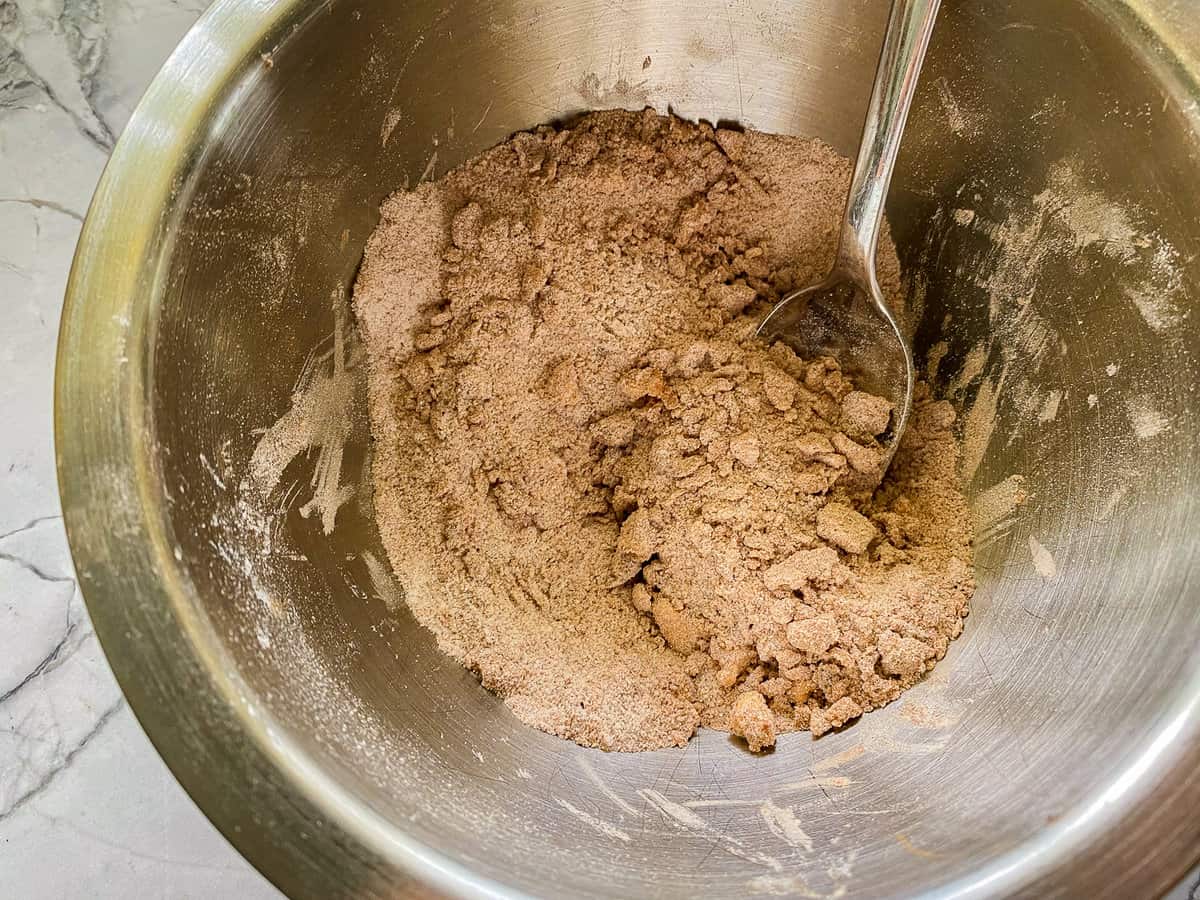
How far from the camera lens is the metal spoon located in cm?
93

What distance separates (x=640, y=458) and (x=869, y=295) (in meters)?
0.31

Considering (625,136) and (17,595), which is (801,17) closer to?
(625,136)

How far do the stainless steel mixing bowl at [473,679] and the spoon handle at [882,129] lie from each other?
0.11m

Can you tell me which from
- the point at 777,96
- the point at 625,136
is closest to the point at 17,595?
the point at 625,136

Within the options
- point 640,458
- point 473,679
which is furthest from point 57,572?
point 640,458

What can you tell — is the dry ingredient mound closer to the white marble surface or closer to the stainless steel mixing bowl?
the stainless steel mixing bowl

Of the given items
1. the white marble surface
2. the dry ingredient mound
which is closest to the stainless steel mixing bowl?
the dry ingredient mound

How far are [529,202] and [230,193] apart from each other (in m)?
0.34

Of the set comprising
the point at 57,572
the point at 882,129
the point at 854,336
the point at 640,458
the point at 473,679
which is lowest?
the point at 57,572

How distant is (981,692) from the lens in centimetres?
91

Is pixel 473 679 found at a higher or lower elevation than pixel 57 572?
higher

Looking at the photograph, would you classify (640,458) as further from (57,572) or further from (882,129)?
(57,572)

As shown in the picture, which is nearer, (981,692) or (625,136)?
(981,692)

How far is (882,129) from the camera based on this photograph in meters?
0.94
